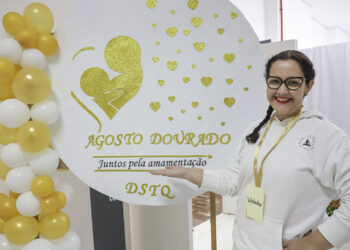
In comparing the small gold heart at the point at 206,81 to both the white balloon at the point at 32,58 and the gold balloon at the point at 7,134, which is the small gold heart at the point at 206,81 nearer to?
the white balloon at the point at 32,58

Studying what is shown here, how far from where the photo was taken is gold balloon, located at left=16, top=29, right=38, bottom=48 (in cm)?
141

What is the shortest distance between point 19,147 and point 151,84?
75 cm

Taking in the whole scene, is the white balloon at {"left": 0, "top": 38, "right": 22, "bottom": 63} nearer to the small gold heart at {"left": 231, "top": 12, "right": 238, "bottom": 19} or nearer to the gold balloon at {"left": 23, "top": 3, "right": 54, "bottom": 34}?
the gold balloon at {"left": 23, "top": 3, "right": 54, "bottom": 34}

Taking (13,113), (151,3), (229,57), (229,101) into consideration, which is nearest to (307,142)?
(229,101)

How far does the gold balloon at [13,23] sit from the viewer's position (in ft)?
4.60

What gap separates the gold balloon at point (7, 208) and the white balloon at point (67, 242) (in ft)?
0.86

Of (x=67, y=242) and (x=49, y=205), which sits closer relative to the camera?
(x=49, y=205)

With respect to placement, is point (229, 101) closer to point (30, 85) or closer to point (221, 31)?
point (221, 31)

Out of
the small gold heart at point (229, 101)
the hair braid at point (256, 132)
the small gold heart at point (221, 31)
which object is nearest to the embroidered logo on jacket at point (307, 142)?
the hair braid at point (256, 132)

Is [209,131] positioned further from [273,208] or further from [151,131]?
[273,208]

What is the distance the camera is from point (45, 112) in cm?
144

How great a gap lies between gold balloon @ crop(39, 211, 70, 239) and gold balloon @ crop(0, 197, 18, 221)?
16 centimetres

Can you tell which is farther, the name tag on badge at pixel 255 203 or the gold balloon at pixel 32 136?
the gold balloon at pixel 32 136

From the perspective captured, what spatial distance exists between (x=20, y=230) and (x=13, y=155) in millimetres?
376
